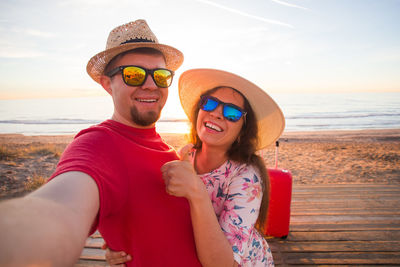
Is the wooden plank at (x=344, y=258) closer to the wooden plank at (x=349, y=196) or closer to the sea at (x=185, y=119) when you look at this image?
the wooden plank at (x=349, y=196)

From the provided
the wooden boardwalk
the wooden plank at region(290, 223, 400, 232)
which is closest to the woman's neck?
the wooden boardwalk

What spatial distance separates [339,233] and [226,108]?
2966 millimetres

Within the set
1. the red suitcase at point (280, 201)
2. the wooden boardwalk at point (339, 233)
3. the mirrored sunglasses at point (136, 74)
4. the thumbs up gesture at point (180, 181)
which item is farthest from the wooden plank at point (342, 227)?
the mirrored sunglasses at point (136, 74)

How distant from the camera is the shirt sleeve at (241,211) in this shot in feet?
4.66

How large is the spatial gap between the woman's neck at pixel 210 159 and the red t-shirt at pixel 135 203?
0.70 m

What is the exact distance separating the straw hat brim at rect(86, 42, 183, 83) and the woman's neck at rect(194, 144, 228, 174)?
842mm

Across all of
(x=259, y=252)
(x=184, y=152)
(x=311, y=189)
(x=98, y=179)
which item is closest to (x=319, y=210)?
(x=311, y=189)

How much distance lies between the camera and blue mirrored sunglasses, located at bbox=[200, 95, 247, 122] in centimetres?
195

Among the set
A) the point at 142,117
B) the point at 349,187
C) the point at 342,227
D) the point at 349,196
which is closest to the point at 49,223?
the point at 142,117

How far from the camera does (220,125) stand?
77.6 inches

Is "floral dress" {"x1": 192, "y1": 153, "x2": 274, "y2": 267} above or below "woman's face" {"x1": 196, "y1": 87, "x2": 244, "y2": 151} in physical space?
below

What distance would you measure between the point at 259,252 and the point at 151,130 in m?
1.24

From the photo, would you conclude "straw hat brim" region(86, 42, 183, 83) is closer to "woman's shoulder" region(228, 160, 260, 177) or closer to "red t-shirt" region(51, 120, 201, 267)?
"red t-shirt" region(51, 120, 201, 267)

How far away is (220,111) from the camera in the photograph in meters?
1.96
